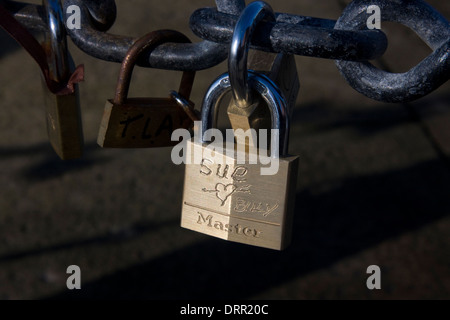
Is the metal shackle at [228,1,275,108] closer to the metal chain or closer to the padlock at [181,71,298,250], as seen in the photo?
the metal chain

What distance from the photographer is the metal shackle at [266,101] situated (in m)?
0.76

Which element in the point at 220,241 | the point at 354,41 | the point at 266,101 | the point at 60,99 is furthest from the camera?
the point at 220,241

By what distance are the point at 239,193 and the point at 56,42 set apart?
383 millimetres

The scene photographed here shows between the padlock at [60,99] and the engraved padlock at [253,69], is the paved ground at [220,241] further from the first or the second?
the engraved padlock at [253,69]

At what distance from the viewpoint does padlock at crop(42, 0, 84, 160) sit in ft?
2.67

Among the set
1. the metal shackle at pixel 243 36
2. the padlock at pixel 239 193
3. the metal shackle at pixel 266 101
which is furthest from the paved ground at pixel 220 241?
the metal shackle at pixel 243 36

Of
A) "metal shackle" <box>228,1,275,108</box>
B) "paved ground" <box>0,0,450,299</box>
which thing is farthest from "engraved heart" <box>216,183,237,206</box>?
"paved ground" <box>0,0,450,299</box>

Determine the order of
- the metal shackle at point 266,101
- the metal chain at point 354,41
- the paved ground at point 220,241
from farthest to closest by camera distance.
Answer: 1. the paved ground at point 220,241
2. the metal shackle at point 266,101
3. the metal chain at point 354,41

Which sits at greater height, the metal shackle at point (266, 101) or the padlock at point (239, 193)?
the metal shackle at point (266, 101)

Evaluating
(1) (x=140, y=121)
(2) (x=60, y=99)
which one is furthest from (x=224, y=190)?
(2) (x=60, y=99)

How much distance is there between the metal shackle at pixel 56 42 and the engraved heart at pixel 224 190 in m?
0.30

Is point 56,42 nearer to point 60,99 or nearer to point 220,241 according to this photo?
point 60,99

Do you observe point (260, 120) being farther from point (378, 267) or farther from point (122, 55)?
point (378, 267)

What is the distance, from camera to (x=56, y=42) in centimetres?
83
